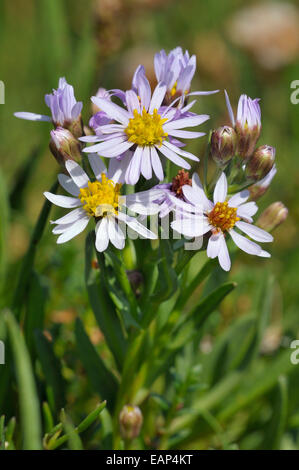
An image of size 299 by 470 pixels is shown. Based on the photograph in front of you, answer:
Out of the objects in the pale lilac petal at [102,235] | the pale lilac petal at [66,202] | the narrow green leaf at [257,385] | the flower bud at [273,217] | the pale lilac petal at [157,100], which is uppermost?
the pale lilac petal at [157,100]

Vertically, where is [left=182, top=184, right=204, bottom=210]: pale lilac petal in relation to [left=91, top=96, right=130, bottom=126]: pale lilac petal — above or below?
below

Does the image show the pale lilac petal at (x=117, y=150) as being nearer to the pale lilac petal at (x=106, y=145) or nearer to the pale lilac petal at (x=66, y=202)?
the pale lilac petal at (x=106, y=145)

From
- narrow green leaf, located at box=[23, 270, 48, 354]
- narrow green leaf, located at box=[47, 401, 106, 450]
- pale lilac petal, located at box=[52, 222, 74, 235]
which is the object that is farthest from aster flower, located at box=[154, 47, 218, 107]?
narrow green leaf, located at box=[47, 401, 106, 450]

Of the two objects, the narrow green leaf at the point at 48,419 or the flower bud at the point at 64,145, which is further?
the narrow green leaf at the point at 48,419

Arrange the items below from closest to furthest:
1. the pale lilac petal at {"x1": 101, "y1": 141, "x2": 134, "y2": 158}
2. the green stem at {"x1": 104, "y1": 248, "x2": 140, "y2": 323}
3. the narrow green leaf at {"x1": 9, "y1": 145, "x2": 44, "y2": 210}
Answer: the pale lilac petal at {"x1": 101, "y1": 141, "x2": 134, "y2": 158} → the green stem at {"x1": 104, "y1": 248, "x2": 140, "y2": 323} → the narrow green leaf at {"x1": 9, "y1": 145, "x2": 44, "y2": 210}

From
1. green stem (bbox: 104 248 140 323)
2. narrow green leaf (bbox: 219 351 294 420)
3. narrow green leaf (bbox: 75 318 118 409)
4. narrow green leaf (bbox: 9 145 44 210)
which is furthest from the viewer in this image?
narrow green leaf (bbox: 9 145 44 210)

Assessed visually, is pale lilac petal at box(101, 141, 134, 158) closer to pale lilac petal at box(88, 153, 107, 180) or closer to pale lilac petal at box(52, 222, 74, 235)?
pale lilac petal at box(88, 153, 107, 180)

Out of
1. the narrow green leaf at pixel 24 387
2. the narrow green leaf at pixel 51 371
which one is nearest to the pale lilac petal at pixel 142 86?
the narrow green leaf at pixel 24 387
